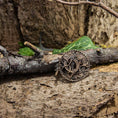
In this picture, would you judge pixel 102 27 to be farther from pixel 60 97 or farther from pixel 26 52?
pixel 60 97

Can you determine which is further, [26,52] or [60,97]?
[26,52]

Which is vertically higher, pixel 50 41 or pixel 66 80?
pixel 50 41

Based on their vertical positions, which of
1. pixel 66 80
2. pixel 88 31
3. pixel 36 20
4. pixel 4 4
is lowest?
pixel 66 80

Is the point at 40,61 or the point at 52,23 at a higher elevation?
the point at 52,23

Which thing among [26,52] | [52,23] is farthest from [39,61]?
[52,23]

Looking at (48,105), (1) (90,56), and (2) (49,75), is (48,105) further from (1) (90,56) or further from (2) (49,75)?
(1) (90,56)

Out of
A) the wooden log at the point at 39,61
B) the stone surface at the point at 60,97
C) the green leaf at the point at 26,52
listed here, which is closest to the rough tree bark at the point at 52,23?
the green leaf at the point at 26,52

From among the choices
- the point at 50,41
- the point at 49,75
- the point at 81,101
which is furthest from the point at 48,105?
the point at 50,41

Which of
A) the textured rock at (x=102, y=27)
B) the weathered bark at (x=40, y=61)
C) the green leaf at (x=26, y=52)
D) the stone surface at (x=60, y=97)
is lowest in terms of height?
the stone surface at (x=60, y=97)

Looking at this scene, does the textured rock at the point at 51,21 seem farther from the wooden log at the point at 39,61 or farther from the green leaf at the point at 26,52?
A: the wooden log at the point at 39,61
